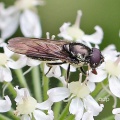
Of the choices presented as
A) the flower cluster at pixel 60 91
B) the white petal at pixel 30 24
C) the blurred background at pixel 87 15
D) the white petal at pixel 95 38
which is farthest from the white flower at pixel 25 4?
the flower cluster at pixel 60 91

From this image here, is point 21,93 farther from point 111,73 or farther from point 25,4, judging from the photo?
point 25,4

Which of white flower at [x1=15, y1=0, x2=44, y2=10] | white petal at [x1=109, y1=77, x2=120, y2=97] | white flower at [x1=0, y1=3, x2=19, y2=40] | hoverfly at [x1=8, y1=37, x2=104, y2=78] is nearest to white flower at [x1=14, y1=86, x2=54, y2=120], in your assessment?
hoverfly at [x1=8, y1=37, x2=104, y2=78]

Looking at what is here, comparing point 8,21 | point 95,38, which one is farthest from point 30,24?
point 95,38

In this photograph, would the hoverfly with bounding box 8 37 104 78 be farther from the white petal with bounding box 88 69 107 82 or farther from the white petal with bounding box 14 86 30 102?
the white petal with bounding box 14 86 30 102

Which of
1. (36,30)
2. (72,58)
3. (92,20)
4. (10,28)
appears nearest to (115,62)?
(72,58)

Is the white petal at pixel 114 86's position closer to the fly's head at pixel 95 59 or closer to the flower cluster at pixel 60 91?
the flower cluster at pixel 60 91

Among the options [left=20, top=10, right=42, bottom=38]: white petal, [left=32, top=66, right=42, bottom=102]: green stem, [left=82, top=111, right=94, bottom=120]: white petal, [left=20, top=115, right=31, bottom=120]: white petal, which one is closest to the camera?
[left=82, top=111, right=94, bottom=120]: white petal
